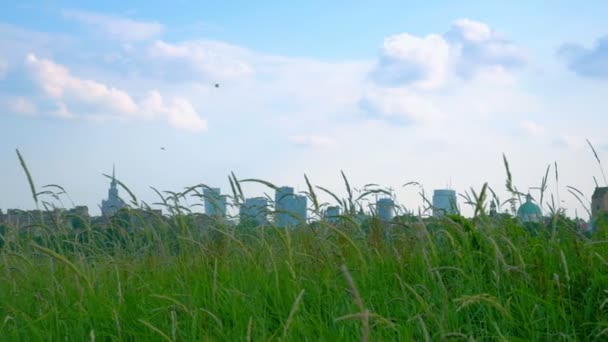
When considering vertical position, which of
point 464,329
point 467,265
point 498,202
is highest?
point 498,202

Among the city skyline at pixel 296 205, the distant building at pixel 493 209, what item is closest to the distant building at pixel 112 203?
the city skyline at pixel 296 205

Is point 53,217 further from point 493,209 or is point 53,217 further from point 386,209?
point 493,209

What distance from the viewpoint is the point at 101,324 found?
179 inches

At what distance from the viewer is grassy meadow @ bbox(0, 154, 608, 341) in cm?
415

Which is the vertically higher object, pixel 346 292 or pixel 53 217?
pixel 53 217

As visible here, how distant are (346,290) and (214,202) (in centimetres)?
217

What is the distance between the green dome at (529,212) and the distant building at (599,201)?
0.38 m

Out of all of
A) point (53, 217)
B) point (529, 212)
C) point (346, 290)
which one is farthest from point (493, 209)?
point (53, 217)

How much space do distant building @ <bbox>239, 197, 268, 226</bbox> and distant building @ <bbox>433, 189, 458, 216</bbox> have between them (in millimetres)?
1345

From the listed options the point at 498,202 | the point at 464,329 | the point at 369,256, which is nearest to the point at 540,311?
the point at 464,329

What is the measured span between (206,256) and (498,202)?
2.23m

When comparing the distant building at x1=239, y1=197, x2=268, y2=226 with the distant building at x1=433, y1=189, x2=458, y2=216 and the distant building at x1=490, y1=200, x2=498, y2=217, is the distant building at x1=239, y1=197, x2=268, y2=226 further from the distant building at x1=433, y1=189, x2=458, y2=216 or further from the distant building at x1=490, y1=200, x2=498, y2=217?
the distant building at x1=490, y1=200, x2=498, y2=217

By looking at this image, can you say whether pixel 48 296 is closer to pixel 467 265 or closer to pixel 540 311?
pixel 467 265

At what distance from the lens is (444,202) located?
6508mm
